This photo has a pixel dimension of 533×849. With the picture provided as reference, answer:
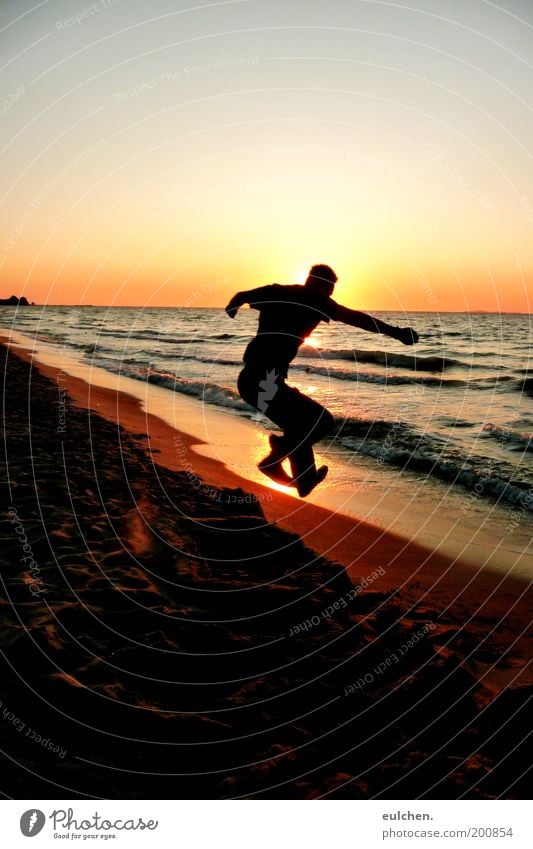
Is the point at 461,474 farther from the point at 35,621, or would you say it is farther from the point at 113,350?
the point at 113,350

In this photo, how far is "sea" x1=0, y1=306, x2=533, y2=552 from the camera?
45.9ft

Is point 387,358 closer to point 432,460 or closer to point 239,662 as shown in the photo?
point 432,460

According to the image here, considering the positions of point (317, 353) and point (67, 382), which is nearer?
point (67, 382)

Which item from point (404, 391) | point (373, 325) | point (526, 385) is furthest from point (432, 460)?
point (526, 385)

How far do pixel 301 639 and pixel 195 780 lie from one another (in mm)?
1757

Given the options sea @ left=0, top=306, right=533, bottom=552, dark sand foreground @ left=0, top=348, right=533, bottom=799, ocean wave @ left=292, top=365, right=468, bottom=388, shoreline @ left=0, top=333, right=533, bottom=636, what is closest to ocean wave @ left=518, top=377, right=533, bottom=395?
sea @ left=0, top=306, right=533, bottom=552

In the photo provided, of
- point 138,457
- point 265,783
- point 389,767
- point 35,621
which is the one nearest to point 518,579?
point 389,767

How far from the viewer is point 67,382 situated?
2239cm

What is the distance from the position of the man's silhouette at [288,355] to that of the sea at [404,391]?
5089 millimetres

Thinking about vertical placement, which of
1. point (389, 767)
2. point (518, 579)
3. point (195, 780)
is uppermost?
point (518, 579)

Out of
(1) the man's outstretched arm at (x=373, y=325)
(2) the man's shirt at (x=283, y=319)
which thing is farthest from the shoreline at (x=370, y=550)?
(1) the man's outstretched arm at (x=373, y=325)

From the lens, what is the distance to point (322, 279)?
22.9ft

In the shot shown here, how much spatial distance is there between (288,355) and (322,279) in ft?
3.24

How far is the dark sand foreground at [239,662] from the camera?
4133 millimetres
